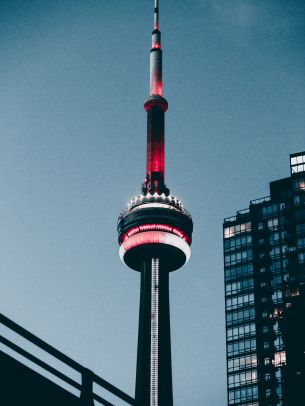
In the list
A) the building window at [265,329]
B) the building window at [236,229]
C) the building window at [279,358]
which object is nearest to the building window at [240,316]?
the building window at [265,329]

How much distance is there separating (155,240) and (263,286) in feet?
191

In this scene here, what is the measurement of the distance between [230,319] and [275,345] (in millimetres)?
11064

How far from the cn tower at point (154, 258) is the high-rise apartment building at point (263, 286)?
115 ft

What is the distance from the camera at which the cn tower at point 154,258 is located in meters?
97.2

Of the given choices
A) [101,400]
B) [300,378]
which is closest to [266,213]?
[300,378]

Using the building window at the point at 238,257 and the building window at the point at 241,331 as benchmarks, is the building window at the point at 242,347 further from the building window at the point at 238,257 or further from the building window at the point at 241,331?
the building window at the point at 238,257

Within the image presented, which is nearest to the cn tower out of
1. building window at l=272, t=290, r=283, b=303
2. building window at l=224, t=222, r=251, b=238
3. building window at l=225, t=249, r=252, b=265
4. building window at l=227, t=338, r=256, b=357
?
building window at l=227, t=338, r=256, b=357

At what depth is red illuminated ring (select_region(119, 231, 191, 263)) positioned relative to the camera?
4126 inches

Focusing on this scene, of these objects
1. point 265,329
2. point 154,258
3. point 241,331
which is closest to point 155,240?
point 154,258

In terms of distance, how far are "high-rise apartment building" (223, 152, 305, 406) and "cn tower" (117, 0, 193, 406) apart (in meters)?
34.9

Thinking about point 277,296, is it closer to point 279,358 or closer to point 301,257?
point 301,257

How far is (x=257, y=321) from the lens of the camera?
152500 mm

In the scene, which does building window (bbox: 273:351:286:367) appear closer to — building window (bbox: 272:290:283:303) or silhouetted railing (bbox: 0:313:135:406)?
building window (bbox: 272:290:283:303)

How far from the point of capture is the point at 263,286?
15712 cm
